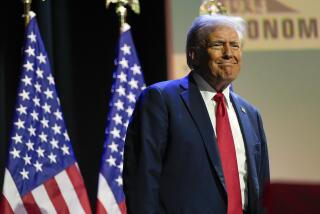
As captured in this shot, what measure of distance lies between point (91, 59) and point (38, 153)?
1.19 m

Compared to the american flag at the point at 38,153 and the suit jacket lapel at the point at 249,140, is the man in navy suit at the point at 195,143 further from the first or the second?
the american flag at the point at 38,153

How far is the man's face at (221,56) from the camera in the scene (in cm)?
234

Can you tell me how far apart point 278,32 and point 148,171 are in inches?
95.3

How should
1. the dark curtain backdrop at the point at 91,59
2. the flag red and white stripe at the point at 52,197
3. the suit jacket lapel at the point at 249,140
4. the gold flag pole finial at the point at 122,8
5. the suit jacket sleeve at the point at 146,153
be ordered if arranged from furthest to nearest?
the dark curtain backdrop at the point at 91,59, the gold flag pole finial at the point at 122,8, the flag red and white stripe at the point at 52,197, the suit jacket lapel at the point at 249,140, the suit jacket sleeve at the point at 146,153

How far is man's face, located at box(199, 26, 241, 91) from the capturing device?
92.0 inches

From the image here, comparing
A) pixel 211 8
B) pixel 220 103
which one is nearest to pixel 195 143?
pixel 220 103

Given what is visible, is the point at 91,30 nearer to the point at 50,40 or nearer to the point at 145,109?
the point at 50,40

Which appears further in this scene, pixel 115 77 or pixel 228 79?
pixel 115 77

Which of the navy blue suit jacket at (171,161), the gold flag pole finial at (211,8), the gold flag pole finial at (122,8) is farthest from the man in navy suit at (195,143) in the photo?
the gold flag pole finial at (122,8)

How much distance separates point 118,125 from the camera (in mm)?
3850

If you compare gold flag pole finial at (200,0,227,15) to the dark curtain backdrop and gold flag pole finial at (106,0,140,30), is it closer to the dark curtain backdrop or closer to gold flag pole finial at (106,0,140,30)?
gold flag pole finial at (106,0,140,30)

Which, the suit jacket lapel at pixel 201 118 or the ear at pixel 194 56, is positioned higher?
the ear at pixel 194 56

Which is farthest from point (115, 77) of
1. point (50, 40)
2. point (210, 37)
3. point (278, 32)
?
point (210, 37)

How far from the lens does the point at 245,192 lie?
2.33 meters
